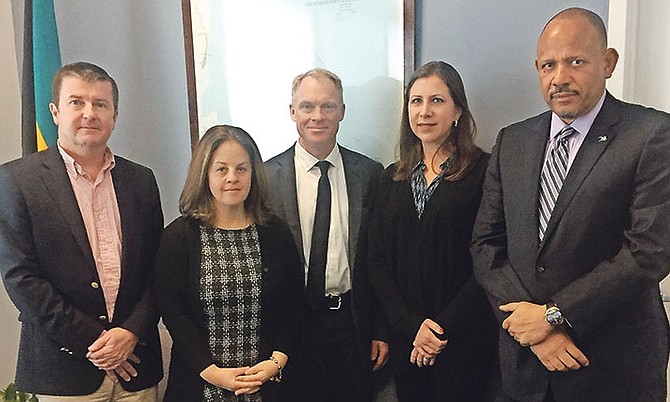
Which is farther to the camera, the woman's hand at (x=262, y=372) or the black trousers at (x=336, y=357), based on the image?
the black trousers at (x=336, y=357)

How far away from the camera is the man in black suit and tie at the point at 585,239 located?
1.68 m

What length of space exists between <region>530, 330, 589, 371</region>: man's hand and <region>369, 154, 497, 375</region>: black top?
33 cm

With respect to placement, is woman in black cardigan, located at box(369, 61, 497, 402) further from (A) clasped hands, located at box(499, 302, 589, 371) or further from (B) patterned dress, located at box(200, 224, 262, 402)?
(B) patterned dress, located at box(200, 224, 262, 402)

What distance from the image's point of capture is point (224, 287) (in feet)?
6.79

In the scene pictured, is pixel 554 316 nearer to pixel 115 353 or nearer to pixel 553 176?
pixel 553 176

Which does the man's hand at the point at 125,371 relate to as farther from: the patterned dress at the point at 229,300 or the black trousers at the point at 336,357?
the black trousers at the point at 336,357

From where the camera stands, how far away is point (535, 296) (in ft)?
5.94

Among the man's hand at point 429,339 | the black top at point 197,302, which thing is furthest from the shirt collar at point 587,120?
the black top at point 197,302

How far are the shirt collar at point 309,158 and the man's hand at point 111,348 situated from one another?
83cm

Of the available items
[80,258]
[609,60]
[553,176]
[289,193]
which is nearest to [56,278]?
[80,258]

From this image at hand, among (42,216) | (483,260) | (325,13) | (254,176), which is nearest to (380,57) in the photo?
(325,13)

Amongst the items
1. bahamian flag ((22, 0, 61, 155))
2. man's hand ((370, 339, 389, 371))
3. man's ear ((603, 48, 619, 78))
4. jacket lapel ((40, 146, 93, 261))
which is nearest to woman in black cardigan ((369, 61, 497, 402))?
man's hand ((370, 339, 389, 371))

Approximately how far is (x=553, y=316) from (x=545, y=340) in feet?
0.28

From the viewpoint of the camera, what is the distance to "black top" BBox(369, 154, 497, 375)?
207 centimetres
